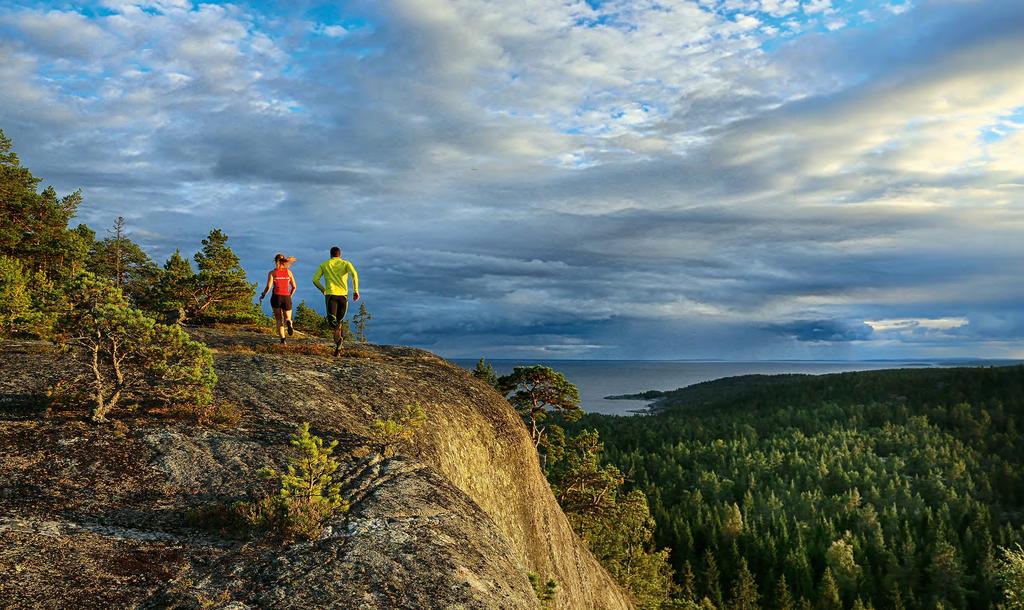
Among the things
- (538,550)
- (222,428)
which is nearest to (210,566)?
(222,428)

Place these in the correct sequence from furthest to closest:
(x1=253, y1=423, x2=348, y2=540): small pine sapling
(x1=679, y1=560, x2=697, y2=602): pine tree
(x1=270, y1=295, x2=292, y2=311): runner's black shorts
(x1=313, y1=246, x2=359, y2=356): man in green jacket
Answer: (x1=679, y1=560, x2=697, y2=602): pine tree < (x1=270, y1=295, x2=292, y2=311): runner's black shorts < (x1=313, y1=246, x2=359, y2=356): man in green jacket < (x1=253, y1=423, x2=348, y2=540): small pine sapling

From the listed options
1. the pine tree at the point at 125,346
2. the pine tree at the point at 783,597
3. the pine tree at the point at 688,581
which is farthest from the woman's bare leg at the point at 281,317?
the pine tree at the point at 783,597

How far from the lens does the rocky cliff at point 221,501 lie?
22.5 ft

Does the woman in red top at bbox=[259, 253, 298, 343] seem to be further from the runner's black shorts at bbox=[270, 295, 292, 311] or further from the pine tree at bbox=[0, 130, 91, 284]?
the pine tree at bbox=[0, 130, 91, 284]

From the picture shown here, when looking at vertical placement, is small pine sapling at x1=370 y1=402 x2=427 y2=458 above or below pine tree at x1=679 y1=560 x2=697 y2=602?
above

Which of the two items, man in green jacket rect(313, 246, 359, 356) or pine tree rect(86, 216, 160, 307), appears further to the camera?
pine tree rect(86, 216, 160, 307)

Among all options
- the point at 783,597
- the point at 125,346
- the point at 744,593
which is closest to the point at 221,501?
the point at 125,346

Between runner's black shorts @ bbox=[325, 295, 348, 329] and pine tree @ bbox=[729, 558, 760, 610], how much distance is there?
91.6m

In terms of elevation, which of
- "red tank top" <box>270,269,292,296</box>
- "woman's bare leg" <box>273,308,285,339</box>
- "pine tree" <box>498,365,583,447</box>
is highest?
"red tank top" <box>270,269,292,296</box>

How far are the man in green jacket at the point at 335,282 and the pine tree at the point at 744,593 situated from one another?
91844 millimetres

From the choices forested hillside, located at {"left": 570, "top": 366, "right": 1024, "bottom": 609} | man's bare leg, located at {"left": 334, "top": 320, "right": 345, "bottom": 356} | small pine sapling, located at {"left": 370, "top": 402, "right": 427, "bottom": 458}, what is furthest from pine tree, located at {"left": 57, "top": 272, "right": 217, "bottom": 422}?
forested hillside, located at {"left": 570, "top": 366, "right": 1024, "bottom": 609}

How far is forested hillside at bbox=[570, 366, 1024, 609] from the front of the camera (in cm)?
9581

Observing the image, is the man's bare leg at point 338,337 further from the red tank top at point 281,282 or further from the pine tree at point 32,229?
the pine tree at point 32,229

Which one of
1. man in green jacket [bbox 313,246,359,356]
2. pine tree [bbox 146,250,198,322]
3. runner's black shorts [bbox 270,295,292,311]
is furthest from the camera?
pine tree [bbox 146,250,198,322]
